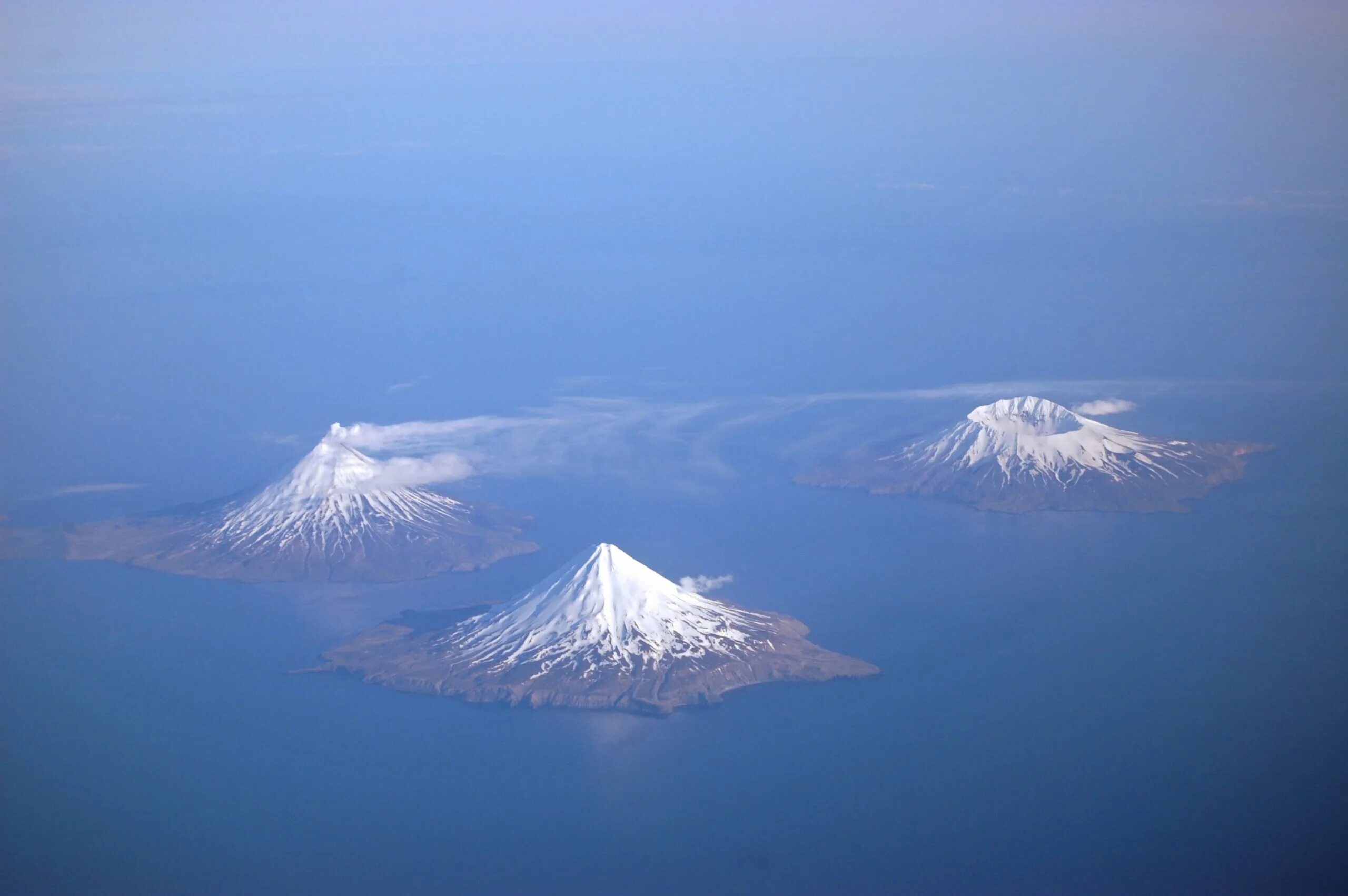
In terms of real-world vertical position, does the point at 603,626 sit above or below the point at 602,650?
above

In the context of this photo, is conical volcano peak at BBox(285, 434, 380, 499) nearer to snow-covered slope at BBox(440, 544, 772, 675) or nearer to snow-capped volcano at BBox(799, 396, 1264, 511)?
snow-covered slope at BBox(440, 544, 772, 675)

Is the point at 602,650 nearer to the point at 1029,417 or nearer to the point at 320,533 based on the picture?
the point at 320,533

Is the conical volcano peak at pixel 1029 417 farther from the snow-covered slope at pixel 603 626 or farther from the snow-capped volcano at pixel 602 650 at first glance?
the snow-covered slope at pixel 603 626

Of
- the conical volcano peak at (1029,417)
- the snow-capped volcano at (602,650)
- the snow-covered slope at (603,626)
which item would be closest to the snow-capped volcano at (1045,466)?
the conical volcano peak at (1029,417)

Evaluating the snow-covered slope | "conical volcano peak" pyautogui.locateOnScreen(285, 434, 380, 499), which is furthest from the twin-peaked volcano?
the snow-covered slope

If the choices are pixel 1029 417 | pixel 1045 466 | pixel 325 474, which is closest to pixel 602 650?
pixel 325 474

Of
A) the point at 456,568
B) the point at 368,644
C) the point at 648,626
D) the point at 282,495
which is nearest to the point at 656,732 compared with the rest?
the point at 648,626

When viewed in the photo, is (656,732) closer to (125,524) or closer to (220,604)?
(220,604)
